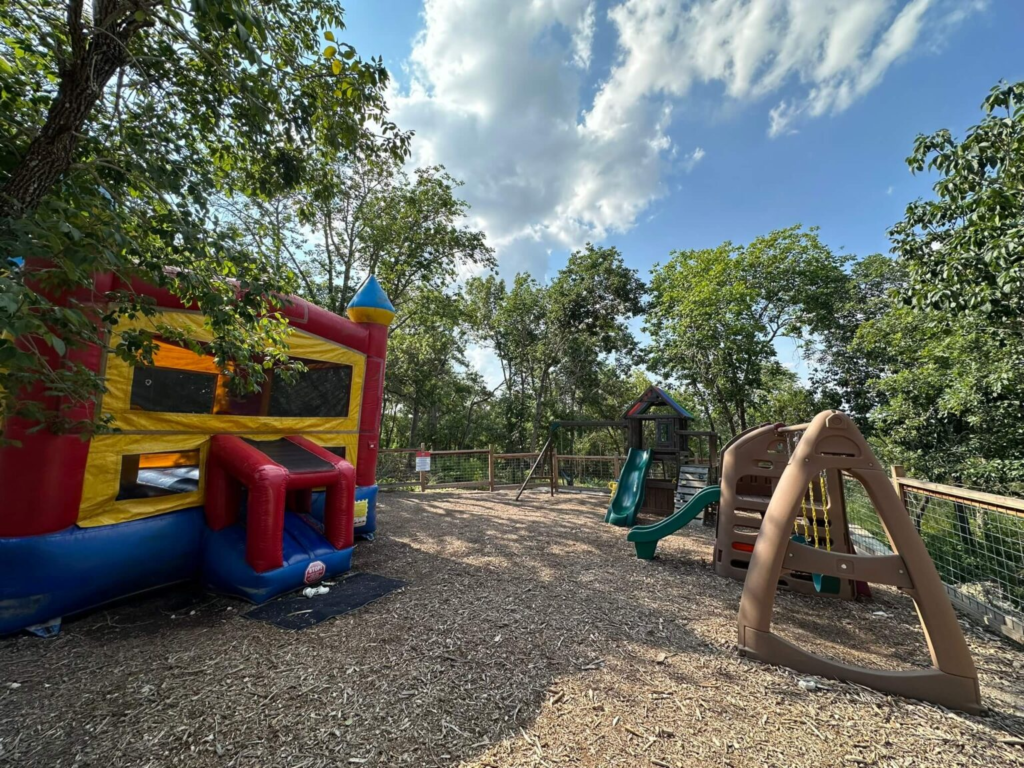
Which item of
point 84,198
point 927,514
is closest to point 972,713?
point 927,514

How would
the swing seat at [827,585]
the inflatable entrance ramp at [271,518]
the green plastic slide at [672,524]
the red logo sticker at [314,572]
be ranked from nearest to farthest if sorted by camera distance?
the inflatable entrance ramp at [271,518]
the red logo sticker at [314,572]
the swing seat at [827,585]
the green plastic slide at [672,524]

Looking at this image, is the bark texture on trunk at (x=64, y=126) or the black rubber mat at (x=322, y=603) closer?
the bark texture on trunk at (x=64, y=126)

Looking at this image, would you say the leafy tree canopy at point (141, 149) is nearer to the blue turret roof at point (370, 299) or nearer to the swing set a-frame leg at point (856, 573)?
the blue turret roof at point (370, 299)

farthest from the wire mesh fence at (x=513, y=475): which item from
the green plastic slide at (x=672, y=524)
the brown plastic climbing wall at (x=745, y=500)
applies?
the brown plastic climbing wall at (x=745, y=500)

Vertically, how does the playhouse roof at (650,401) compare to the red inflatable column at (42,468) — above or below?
above

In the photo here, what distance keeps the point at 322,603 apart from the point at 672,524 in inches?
145

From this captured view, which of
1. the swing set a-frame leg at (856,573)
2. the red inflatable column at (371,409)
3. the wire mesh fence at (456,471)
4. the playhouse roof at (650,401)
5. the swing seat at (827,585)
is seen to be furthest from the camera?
the wire mesh fence at (456,471)

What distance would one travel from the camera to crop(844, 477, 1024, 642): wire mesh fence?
10.5 ft

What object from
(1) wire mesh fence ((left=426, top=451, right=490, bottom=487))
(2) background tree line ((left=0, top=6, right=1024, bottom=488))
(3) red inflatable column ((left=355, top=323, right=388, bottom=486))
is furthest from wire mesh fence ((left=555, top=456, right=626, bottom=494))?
(3) red inflatable column ((left=355, top=323, right=388, bottom=486))

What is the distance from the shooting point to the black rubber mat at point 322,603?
3.27m

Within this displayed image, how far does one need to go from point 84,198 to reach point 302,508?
3.56 metres

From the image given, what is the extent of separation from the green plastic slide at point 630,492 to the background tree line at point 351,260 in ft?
14.7

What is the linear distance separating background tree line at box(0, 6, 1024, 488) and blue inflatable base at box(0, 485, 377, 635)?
0.94 meters

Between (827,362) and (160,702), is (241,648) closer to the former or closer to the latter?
(160,702)
